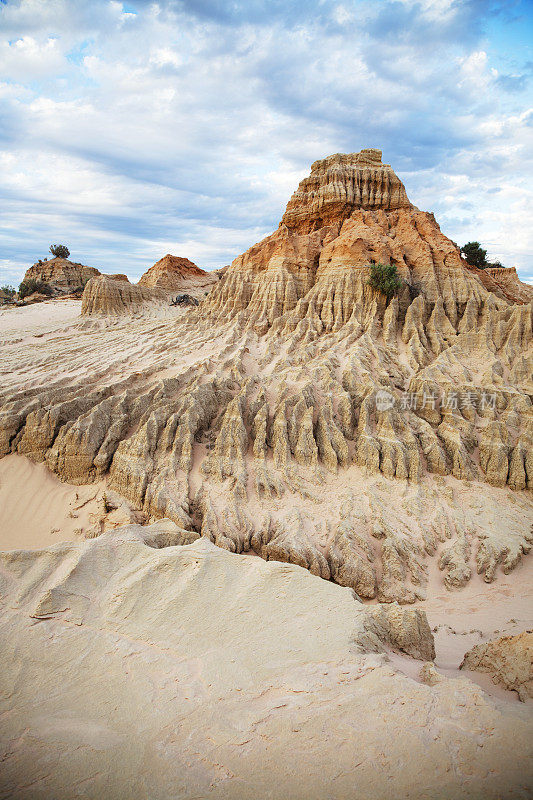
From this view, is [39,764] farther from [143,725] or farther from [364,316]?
[364,316]

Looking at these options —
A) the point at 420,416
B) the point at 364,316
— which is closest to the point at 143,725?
the point at 420,416

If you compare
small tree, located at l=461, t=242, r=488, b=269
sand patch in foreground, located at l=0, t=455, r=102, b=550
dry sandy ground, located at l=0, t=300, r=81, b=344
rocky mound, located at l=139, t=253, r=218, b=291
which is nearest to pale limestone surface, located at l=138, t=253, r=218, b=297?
rocky mound, located at l=139, t=253, r=218, b=291

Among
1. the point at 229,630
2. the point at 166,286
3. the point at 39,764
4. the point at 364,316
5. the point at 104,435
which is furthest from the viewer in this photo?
the point at 166,286

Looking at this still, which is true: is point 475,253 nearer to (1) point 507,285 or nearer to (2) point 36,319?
(1) point 507,285

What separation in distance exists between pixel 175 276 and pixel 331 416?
35963 mm

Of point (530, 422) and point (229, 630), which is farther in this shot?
point (530, 422)

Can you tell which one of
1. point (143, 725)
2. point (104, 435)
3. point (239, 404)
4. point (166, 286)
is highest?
point (166, 286)

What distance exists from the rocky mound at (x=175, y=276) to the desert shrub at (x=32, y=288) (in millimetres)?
14658

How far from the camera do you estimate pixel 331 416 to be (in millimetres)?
14523

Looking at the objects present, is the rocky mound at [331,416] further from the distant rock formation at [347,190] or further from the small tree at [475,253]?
the small tree at [475,253]

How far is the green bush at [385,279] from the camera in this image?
1847 cm

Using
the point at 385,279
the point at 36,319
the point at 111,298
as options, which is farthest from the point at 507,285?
the point at 36,319

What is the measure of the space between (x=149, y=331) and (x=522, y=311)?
19.6 metres

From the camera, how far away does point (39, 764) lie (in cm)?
360
